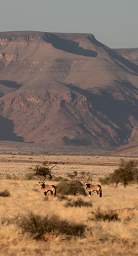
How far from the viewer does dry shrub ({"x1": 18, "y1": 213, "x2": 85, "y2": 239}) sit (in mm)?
19359

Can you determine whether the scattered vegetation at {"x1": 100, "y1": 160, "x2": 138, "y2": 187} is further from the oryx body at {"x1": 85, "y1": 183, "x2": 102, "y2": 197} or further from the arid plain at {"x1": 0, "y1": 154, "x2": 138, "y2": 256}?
the arid plain at {"x1": 0, "y1": 154, "x2": 138, "y2": 256}

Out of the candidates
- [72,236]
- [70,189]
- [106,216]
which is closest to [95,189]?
[70,189]

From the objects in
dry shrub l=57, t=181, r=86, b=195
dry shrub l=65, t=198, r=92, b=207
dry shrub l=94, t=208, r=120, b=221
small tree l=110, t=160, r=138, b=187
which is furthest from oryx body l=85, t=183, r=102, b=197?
small tree l=110, t=160, r=138, b=187

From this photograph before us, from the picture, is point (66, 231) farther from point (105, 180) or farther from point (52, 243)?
point (105, 180)

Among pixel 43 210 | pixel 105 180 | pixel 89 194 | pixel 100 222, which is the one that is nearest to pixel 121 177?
pixel 105 180

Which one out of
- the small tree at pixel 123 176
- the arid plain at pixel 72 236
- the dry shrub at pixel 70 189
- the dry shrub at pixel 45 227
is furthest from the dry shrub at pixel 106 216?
the small tree at pixel 123 176

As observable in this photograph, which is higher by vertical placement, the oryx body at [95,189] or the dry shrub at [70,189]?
the oryx body at [95,189]

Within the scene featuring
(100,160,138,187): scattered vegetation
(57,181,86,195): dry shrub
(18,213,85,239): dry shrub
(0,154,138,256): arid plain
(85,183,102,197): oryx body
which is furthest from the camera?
(100,160,138,187): scattered vegetation

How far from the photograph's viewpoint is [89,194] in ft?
116

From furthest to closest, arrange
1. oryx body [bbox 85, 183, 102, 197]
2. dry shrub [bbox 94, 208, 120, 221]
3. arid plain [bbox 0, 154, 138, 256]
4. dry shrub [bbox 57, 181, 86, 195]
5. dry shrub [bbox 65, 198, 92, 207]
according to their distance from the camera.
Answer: dry shrub [bbox 57, 181, 86, 195] → oryx body [bbox 85, 183, 102, 197] → dry shrub [bbox 65, 198, 92, 207] → dry shrub [bbox 94, 208, 120, 221] → arid plain [bbox 0, 154, 138, 256]

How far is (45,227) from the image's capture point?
19.7 metres

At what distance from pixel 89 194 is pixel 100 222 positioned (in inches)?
491

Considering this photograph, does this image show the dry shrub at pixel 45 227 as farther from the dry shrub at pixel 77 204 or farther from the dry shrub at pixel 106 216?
the dry shrub at pixel 77 204

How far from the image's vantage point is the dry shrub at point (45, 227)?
1936 centimetres
